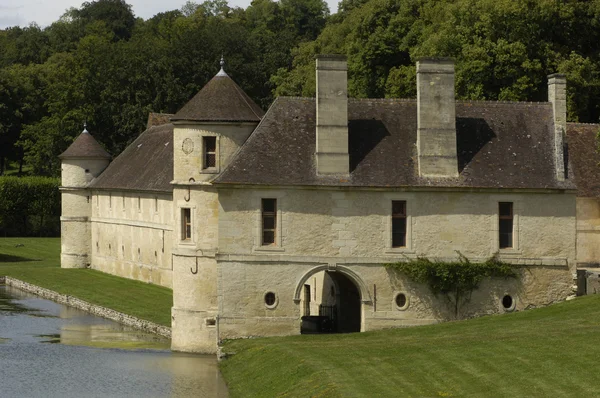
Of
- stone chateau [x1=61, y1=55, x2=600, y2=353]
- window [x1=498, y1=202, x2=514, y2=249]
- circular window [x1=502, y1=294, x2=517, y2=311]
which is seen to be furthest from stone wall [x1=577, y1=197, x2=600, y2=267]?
circular window [x1=502, y1=294, x2=517, y2=311]

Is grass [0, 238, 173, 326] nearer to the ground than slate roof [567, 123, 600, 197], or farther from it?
nearer to the ground

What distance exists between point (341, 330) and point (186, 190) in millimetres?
7101

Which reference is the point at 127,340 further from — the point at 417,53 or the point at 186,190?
the point at 417,53

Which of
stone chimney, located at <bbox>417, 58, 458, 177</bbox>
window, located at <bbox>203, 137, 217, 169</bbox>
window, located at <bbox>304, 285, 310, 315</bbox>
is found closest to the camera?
stone chimney, located at <bbox>417, 58, 458, 177</bbox>

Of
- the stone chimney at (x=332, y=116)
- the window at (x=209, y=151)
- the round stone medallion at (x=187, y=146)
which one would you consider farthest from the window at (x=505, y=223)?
the round stone medallion at (x=187, y=146)

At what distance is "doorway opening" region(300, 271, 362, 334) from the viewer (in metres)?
38.2

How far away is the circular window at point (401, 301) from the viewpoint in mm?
35406

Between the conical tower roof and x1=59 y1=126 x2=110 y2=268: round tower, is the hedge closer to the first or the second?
x1=59 y1=126 x2=110 y2=268: round tower

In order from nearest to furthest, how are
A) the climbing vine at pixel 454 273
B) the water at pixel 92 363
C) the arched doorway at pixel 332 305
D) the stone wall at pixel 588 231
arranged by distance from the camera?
1. the water at pixel 92 363
2. the climbing vine at pixel 454 273
3. the arched doorway at pixel 332 305
4. the stone wall at pixel 588 231

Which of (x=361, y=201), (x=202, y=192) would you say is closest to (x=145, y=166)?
(x=202, y=192)

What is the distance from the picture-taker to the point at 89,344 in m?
39.5

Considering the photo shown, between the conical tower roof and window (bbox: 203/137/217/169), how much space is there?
2.23 feet

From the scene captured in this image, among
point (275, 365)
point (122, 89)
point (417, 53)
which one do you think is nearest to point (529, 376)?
point (275, 365)

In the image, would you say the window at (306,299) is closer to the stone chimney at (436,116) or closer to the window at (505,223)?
the stone chimney at (436,116)
